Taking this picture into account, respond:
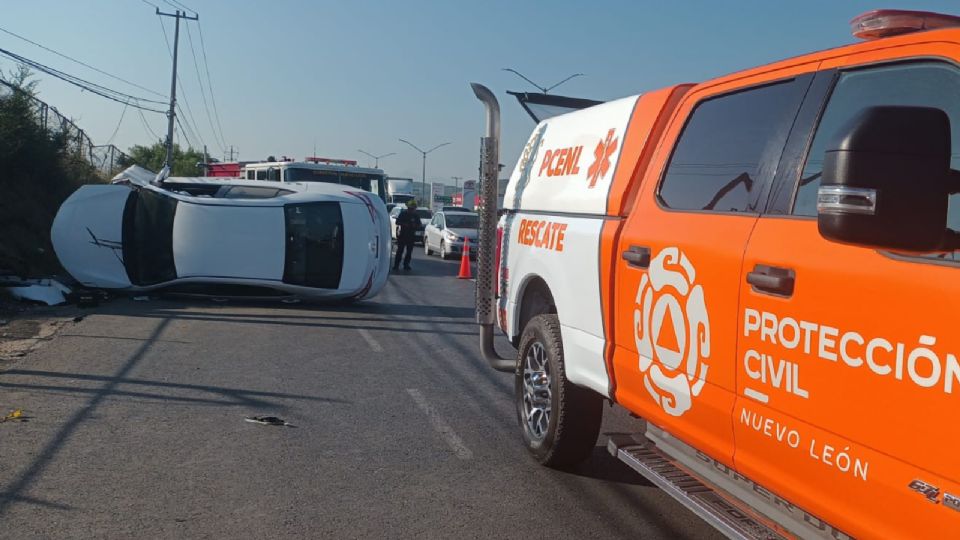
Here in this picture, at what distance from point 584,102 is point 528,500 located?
11.1 ft

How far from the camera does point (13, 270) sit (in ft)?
47.3

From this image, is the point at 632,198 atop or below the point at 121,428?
atop

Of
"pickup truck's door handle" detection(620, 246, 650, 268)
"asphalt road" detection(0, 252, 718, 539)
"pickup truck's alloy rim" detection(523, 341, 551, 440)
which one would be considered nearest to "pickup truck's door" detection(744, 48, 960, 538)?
"pickup truck's door handle" detection(620, 246, 650, 268)

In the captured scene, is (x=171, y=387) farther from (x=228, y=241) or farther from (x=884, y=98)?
(x=884, y=98)

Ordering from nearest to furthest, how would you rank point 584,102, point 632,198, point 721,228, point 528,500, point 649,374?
point 721,228 → point 649,374 → point 632,198 → point 528,500 → point 584,102

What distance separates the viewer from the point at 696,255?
3824 mm

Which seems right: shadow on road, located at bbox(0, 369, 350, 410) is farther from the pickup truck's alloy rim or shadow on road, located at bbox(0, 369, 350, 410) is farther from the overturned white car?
the overturned white car

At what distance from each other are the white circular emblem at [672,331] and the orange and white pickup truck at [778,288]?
0.5 inches

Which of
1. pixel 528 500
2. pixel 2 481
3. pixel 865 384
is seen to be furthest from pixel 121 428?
pixel 865 384

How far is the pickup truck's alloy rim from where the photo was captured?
225 inches

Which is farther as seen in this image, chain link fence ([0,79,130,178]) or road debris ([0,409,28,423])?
chain link fence ([0,79,130,178])

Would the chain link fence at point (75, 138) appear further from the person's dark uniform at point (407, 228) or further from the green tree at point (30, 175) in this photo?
the person's dark uniform at point (407, 228)

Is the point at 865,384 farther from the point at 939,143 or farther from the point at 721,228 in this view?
the point at 721,228

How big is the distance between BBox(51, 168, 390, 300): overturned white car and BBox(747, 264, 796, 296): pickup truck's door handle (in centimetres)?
1076
